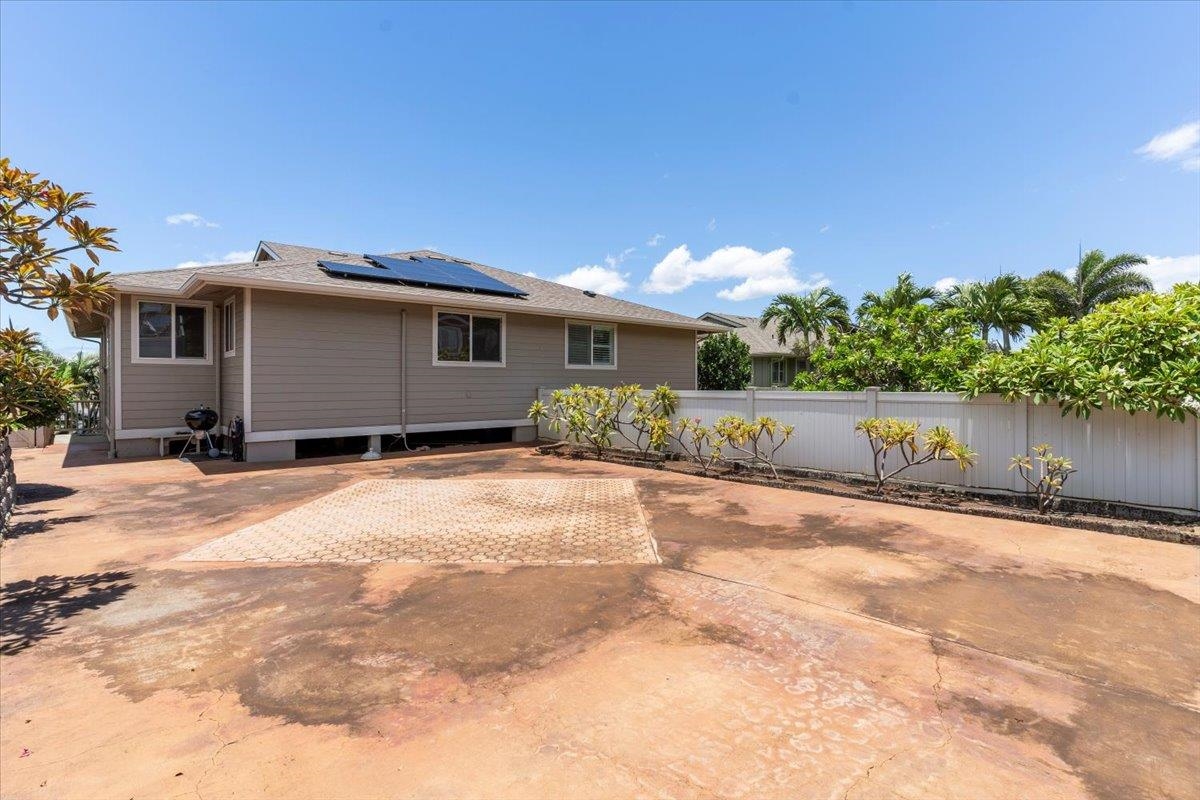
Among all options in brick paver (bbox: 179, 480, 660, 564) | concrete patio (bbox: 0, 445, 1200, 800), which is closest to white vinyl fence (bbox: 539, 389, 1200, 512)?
concrete patio (bbox: 0, 445, 1200, 800)

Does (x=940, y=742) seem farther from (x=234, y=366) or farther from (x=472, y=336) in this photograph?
(x=234, y=366)

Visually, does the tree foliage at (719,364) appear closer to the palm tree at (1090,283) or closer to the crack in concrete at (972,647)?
the palm tree at (1090,283)

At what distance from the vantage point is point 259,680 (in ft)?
8.81

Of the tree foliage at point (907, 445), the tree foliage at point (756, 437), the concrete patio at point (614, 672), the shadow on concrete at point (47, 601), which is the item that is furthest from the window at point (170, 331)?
the tree foliage at point (907, 445)

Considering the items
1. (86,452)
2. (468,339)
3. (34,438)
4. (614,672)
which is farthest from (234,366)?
(614,672)

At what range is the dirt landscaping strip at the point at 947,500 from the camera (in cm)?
549

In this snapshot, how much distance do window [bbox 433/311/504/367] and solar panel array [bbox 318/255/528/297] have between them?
68 cm

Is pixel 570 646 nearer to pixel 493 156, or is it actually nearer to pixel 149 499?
pixel 149 499

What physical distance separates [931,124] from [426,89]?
44.2ft

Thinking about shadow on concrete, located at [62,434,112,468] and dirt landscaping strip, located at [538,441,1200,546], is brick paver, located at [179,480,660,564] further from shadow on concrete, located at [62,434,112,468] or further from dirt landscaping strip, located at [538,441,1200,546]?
shadow on concrete, located at [62,434,112,468]

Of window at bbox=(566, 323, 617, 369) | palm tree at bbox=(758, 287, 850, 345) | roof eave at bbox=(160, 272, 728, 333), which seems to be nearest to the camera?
roof eave at bbox=(160, 272, 728, 333)

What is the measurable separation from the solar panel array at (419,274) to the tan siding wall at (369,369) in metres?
0.63

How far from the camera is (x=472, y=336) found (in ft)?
40.9

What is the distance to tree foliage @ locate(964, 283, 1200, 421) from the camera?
5559 mm
